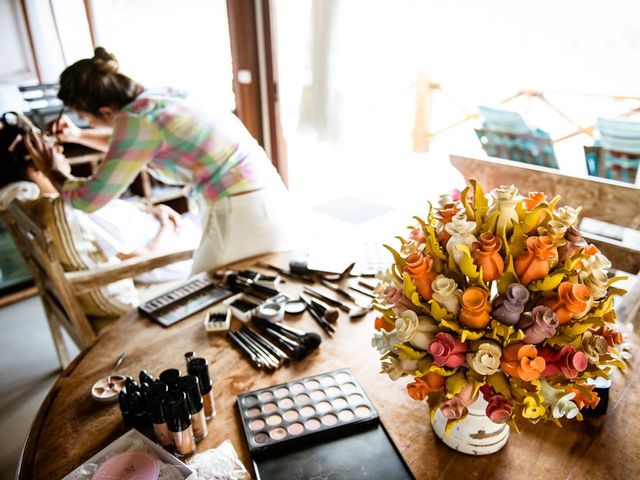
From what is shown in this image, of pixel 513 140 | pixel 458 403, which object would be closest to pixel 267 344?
pixel 458 403

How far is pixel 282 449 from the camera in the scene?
720 mm

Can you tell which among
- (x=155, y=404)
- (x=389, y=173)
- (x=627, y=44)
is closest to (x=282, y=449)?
(x=155, y=404)

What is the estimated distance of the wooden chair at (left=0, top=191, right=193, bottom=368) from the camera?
1.31 meters

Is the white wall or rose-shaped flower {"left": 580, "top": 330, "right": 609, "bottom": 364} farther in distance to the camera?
the white wall

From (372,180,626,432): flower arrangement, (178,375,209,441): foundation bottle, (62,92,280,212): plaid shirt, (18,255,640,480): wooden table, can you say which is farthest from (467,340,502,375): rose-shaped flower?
(62,92,280,212): plaid shirt

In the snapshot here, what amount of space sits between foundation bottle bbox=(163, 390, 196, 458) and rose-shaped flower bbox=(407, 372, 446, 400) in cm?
34

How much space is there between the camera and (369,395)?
84cm

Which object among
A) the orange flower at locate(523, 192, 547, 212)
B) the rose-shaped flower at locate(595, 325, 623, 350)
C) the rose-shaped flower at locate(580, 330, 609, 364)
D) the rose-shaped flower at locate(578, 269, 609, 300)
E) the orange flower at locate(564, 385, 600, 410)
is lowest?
the orange flower at locate(564, 385, 600, 410)

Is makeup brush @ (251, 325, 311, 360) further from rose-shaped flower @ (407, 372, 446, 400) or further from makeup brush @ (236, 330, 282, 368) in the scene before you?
rose-shaped flower @ (407, 372, 446, 400)

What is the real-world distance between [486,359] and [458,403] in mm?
82

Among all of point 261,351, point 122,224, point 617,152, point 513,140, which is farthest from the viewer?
point 513,140

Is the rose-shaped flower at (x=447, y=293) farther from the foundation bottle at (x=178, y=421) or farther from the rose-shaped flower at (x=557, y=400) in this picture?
the foundation bottle at (x=178, y=421)

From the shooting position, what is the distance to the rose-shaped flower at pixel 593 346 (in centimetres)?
57

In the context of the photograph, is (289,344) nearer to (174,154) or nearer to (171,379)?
(171,379)
